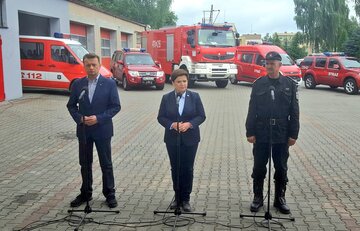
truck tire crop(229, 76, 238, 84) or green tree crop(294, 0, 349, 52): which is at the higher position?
green tree crop(294, 0, 349, 52)

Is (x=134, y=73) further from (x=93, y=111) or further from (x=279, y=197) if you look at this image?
(x=279, y=197)

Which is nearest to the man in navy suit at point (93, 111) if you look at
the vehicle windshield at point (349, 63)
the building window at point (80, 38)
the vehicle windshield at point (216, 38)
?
the vehicle windshield at point (216, 38)

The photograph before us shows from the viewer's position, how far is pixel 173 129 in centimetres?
487

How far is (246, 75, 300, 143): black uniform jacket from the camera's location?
16.0ft

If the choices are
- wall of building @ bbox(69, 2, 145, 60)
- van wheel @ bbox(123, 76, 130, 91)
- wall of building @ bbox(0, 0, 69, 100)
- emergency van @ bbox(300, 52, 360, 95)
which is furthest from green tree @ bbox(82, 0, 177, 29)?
wall of building @ bbox(0, 0, 69, 100)

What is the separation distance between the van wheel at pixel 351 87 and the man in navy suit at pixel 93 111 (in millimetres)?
17654

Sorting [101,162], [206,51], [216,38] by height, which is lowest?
[101,162]

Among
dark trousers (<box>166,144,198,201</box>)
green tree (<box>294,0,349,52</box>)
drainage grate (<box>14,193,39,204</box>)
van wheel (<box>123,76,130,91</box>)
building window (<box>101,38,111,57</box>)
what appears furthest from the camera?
green tree (<box>294,0,349,52</box>)

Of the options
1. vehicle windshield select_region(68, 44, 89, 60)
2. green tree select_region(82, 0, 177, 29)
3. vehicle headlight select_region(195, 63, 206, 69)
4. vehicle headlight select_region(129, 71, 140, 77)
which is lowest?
vehicle headlight select_region(129, 71, 140, 77)

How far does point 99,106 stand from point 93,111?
3.5 inches

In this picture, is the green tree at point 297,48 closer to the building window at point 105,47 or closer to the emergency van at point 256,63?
the building window at point 105,47

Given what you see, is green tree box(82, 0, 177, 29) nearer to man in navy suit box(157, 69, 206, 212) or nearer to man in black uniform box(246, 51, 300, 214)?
man in navy suit box(157, 69, 206, 212)

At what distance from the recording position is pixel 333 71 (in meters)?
21.8

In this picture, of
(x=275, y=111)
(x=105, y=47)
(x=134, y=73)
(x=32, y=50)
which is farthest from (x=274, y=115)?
(x=105, y=47)
